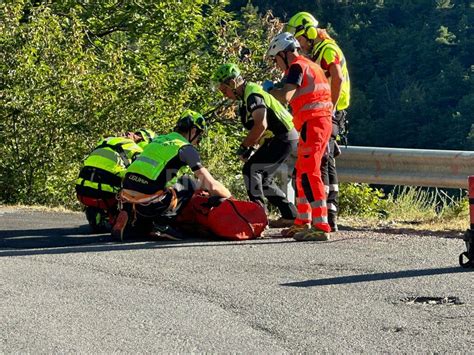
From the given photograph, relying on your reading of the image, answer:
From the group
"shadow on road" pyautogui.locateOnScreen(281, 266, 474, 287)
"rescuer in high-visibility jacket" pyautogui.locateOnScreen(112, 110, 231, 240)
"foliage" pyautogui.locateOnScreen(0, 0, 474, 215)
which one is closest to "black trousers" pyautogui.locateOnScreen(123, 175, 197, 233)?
"rescuer in high-visibility jacket" pyautogui.locateOnScreen(112, 110, 231, 240)

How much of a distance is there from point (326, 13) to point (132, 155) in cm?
6605

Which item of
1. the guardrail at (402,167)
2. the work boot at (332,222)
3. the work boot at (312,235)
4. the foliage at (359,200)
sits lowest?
the foliage at (359,200)

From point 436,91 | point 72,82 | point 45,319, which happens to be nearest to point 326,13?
point 436,91

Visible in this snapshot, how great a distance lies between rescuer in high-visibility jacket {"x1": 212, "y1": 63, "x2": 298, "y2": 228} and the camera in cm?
1028

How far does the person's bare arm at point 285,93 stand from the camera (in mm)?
9805

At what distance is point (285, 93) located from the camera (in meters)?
10.0

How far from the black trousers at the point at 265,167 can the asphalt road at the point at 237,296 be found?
90 cm

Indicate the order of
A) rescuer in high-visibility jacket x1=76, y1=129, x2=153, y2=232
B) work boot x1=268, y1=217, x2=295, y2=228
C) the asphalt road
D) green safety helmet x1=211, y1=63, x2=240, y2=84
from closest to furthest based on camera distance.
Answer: the asphalt road
green safety helmet x1=211, y1=63, x2=240, y2=84
rescuer in high-visibility jacket x1=76, y1=129, x2=153, y2=232
work boot x1=268, y1=217, x2=295, y2=228

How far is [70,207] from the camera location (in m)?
13.9

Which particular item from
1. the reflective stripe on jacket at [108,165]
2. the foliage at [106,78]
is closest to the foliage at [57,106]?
the foliage at [106,78]

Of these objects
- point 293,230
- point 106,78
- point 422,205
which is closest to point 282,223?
point 293,230

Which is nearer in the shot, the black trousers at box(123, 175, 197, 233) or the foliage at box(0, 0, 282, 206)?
the black trousers at box(123, 175, 197, 233)

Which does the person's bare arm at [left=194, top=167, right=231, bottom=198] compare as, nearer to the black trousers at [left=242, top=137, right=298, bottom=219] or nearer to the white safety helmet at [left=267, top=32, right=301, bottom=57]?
the black trousers at [left=242, top=137, right=298, bottom=219]

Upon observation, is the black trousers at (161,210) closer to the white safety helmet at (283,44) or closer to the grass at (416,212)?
the white safety helmet at (283,44)
